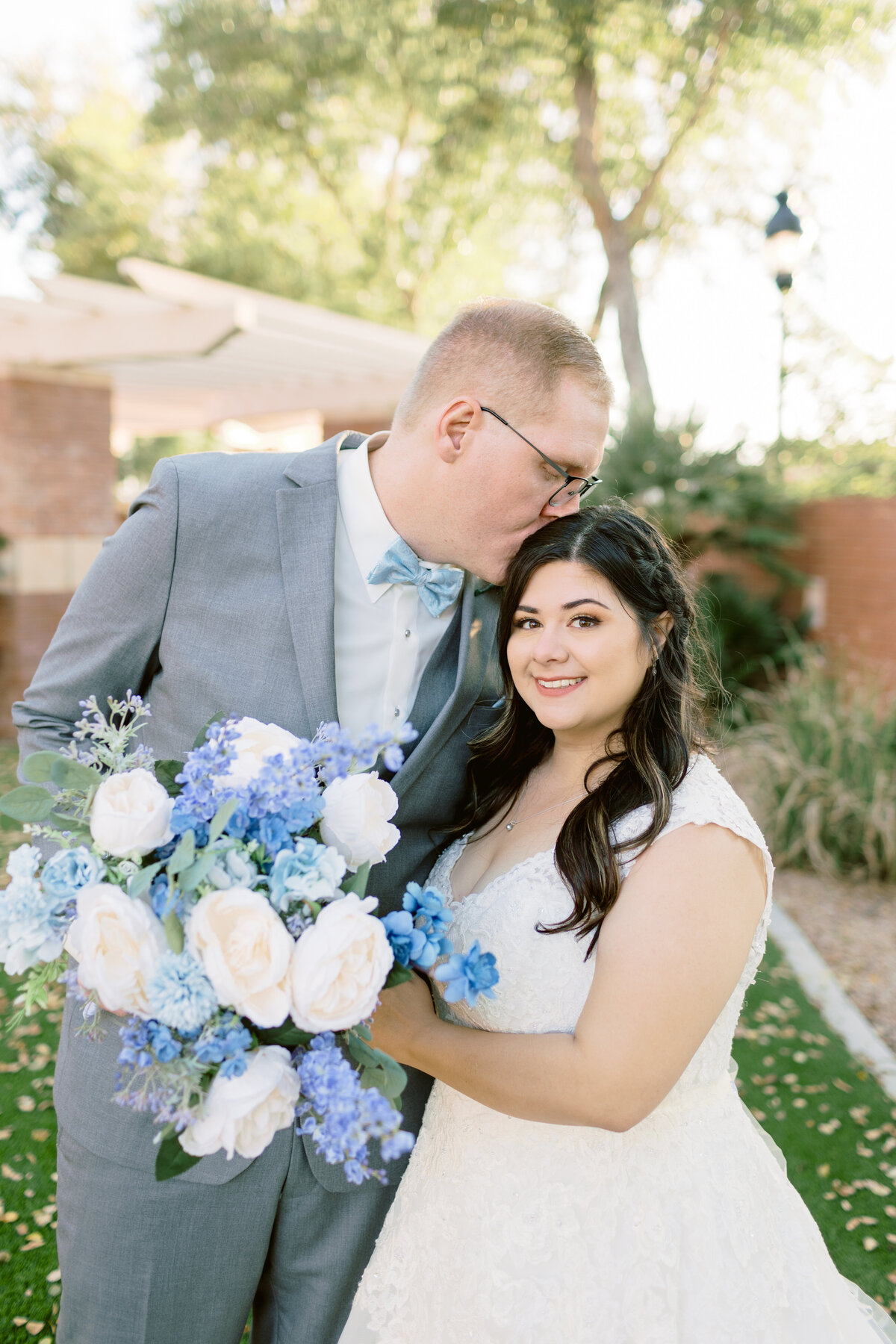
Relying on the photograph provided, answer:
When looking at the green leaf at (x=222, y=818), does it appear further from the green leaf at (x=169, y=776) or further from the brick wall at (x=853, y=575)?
the brick wall at (x=853, y=575)

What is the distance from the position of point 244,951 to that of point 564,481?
137 cm

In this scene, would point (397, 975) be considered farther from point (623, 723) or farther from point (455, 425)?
point (455, 425)

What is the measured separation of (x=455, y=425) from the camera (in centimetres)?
225

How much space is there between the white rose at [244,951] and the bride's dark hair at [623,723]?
0.78 meters

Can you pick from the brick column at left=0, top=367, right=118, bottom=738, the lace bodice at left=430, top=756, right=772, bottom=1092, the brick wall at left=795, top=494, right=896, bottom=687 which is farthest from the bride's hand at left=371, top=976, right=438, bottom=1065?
the brick column at left=0, top=367, right=118, bottom=738

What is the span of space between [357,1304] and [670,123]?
1668 cm

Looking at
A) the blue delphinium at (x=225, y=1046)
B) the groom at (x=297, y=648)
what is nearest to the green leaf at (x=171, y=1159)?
the blue delphinium at (x=225, y=1046)

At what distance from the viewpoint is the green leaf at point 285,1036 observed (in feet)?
4.26

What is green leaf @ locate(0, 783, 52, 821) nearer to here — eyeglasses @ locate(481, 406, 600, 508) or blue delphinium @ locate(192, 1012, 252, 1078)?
blue delphinium @ locate(192, 1012, 252, 1078)

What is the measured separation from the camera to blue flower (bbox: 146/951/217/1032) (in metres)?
1.20

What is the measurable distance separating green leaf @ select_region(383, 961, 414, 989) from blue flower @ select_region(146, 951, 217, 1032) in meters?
0.27

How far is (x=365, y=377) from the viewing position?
11859mm

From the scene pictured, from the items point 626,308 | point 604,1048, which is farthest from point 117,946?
point 626,308

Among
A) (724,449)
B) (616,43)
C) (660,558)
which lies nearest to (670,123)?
(616,43)
